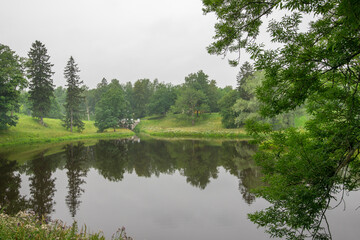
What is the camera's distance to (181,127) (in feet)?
180

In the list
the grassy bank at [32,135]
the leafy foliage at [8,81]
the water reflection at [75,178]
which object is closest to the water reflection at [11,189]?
the water reflection at [75,178]

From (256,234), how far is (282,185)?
2923 millimetres

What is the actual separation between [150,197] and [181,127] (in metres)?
44.1

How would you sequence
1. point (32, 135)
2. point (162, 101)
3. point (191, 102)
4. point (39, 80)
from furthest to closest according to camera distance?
point (162, 101), point (191, 102), point (39, 80), point (32, 135)

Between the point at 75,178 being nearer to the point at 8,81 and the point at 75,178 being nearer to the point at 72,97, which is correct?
the point at 8,81

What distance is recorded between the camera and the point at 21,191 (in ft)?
34.7

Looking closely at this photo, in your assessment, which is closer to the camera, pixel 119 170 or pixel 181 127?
pixel 119 170

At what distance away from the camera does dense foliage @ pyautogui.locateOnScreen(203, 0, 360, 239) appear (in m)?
4.14

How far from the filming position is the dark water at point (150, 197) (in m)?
7.80

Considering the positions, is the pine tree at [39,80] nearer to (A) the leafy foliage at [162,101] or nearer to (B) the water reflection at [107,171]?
(B) the water reflection at [107,171]

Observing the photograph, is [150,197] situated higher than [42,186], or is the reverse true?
[42,186]

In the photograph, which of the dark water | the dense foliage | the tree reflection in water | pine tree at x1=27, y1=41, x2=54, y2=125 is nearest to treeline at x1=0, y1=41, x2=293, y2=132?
pine tree at x1=27, y1=41, x2=54, y2=125

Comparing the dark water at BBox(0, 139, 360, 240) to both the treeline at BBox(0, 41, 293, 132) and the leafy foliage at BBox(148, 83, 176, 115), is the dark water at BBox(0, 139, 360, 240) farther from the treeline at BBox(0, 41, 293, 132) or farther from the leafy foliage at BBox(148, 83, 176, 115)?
the leafy foliage at BBox(148, 83, 176, 115)

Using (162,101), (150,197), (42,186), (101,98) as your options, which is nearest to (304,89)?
(150,197)
